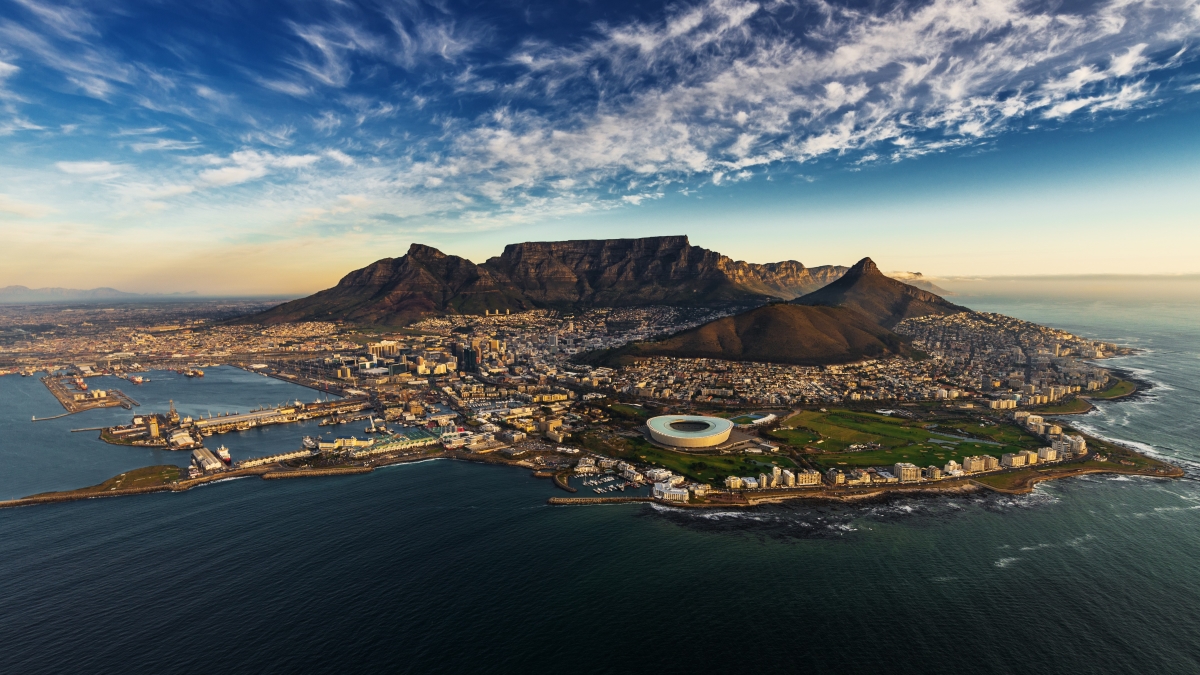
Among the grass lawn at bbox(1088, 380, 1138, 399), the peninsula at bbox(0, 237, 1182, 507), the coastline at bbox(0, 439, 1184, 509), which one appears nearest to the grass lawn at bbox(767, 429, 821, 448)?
the peninsula at bbox(0, 237, 1182, 507)

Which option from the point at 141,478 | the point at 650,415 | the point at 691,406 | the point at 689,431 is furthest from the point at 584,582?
the point at 691,406

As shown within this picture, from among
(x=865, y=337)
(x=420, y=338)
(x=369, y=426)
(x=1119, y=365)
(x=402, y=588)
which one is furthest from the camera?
(x=420, y=338)

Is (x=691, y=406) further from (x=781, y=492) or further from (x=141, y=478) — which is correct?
(x=141, y=478)

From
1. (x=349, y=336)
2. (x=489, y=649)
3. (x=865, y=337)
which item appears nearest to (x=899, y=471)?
(x=489, y=649)

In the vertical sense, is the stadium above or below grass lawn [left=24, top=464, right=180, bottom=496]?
below

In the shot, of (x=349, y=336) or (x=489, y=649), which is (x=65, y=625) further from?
(x=349, y=336)

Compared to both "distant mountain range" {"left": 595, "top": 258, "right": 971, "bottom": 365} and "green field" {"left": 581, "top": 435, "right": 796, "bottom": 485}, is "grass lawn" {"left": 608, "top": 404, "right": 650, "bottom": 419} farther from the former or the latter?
"distant mountain range" {"left": 595, "top": 258, "right": 971, "bottom": 365}

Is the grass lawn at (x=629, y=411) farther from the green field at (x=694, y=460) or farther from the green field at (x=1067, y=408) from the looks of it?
the green field at (x=1067, y=408)

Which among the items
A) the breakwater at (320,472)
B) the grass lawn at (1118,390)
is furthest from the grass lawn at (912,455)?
the breakwater at (320,472)
